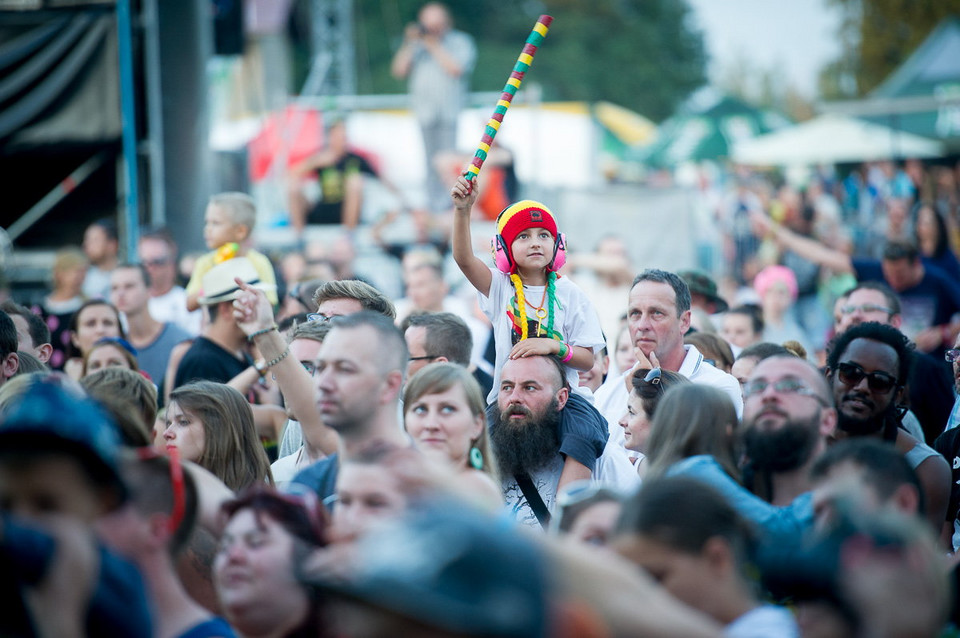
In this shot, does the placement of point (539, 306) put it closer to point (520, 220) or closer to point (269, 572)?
point (520, 220)

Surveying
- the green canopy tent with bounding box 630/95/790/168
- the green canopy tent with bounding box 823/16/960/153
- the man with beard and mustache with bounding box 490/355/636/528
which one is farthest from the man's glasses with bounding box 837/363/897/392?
the green canopy tent with bounding box 823/16/960/153

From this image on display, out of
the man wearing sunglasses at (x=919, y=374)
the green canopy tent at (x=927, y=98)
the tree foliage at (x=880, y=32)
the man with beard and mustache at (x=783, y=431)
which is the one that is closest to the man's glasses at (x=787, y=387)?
the man with beard and mustache at (x=783, y=431)

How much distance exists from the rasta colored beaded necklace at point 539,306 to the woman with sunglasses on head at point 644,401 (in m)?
0.66

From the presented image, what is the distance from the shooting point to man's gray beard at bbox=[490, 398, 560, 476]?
527 cm

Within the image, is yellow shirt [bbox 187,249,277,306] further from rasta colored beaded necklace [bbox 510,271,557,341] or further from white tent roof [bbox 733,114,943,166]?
white tent roof [bbox 733,114,943,166]

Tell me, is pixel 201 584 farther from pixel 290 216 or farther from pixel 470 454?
pixel 290 216

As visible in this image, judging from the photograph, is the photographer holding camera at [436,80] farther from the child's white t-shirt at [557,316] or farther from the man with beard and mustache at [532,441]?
the man with beard and mustache at [532,441]

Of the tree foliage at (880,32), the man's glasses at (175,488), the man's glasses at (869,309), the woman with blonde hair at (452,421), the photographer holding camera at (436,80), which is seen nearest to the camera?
the man's glasses at (175,488)

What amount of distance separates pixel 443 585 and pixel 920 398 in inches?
216

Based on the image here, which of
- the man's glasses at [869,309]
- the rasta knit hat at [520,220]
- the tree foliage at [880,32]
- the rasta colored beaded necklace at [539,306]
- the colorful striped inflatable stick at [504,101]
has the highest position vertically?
the tree foliage at [880,32]

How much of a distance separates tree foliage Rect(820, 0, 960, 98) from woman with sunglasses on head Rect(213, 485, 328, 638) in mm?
37474

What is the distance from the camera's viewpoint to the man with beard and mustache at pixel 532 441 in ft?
17.3

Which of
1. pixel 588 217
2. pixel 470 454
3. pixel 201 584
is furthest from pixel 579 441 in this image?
pixel 588 217

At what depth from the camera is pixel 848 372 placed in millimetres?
5176
